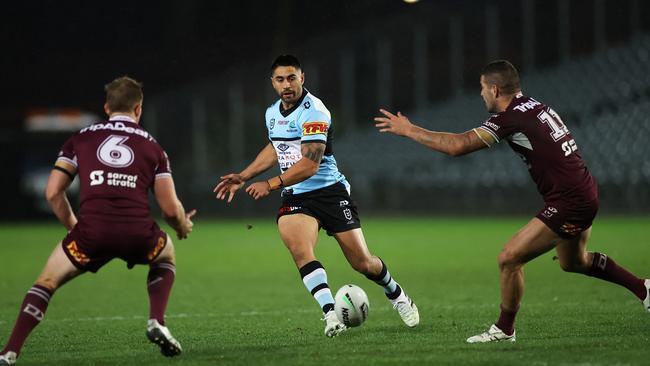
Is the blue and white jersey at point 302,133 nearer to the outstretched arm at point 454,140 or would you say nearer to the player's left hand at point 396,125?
the player's left hand at point 396,125

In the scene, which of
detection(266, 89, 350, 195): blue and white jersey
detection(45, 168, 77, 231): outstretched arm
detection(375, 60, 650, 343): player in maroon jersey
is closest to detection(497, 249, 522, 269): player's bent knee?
detection(375, 60, 650, 343): player in maroon jersey

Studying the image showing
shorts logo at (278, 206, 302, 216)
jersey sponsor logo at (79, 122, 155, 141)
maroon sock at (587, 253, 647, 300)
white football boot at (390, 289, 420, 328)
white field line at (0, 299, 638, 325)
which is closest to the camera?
jersey sponsor logo at (79, 122, 155, 141)

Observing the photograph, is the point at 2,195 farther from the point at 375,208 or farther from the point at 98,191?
the point at 98,191

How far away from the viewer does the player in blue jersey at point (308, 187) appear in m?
8.89

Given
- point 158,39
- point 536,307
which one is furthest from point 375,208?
point 536,307

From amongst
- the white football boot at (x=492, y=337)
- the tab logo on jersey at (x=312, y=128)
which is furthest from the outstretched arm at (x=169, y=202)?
the white football boot at (x=492, y=337)

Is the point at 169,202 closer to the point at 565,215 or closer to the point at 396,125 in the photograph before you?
the point at 396,125

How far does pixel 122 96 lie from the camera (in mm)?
7293

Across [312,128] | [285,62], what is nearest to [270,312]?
[312,128]

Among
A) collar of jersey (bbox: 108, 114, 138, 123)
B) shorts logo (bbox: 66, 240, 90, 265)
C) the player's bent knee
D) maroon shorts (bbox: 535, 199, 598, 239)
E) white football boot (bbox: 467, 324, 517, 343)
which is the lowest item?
white football boot (bbox: 467, 324, 517, 343)

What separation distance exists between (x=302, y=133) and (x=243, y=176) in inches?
26.2

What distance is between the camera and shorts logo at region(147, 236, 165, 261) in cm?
730

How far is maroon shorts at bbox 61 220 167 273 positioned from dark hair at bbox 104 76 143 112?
872 mm

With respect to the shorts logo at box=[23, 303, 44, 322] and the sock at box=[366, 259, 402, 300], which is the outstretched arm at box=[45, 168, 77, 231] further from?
the sock at box=[366, 259, 402, 300]
